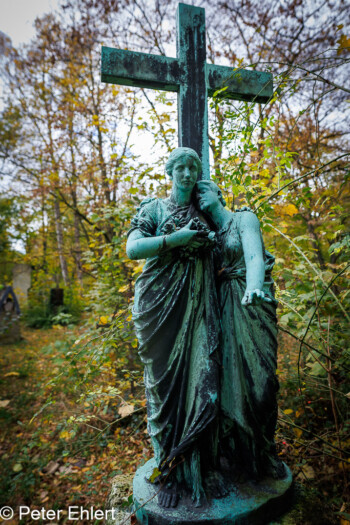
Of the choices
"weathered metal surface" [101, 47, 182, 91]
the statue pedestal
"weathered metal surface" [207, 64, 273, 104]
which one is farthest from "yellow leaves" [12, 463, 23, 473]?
"weathered metal surface" [207, 64, 273, 104]

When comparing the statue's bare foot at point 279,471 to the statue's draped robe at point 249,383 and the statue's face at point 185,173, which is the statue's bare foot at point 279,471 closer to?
the statue's draped robe at point 249,383

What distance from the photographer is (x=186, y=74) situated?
2357 millimetres

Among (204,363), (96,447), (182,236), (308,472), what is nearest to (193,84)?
(182,236)

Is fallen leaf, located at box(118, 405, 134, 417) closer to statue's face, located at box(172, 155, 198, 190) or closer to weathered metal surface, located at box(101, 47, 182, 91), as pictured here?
statue's face, located at box(172, 155, 198, 190)

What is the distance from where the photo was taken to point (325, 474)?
2.99 metres

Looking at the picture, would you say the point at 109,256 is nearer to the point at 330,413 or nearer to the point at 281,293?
the point at 281,293

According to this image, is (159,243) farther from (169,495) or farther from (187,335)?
(169,495)

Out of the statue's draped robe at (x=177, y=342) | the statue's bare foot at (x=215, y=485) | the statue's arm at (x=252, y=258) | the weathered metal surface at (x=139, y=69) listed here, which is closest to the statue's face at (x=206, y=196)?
the statue's draped robe at (x=177, y=342)

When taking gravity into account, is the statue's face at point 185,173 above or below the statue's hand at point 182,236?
above

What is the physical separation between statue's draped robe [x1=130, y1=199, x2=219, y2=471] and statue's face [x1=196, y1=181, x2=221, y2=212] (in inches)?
4.1

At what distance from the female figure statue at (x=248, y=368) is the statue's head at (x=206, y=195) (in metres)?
0.22

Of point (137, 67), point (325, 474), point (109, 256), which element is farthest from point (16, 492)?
point (137, 67)

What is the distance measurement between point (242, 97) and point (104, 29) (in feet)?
17.1

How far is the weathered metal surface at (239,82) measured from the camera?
2.45 meters
